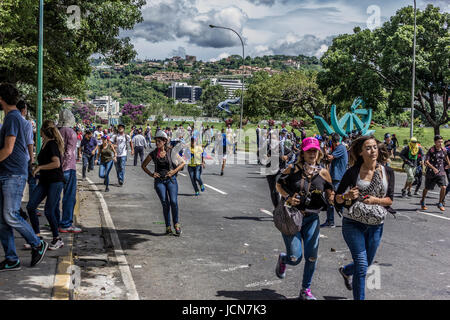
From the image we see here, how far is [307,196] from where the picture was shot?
503cm

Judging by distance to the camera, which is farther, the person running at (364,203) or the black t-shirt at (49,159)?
the black t-shirt at (49,159)

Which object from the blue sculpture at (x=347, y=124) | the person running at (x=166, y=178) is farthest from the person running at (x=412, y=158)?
the blue sculpture at (x=347, y=124)

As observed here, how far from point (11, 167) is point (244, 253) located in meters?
3.45

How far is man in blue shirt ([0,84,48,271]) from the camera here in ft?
17.8

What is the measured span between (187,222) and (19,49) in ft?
27.6

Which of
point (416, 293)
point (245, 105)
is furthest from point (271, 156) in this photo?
point (245, 105)

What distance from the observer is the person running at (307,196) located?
5.04 m

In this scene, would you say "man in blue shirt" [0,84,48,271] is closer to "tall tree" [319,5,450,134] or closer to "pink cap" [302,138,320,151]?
"pink cap" [302,138,320,151]

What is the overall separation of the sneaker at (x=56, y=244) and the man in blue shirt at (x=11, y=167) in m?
1.20

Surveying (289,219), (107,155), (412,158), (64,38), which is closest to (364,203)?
(289,219)

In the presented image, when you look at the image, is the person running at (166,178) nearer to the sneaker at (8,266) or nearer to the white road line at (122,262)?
the white road line at (122,262)

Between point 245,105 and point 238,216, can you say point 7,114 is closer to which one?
point 238,216

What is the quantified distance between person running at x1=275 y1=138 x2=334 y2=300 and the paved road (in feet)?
1.72
